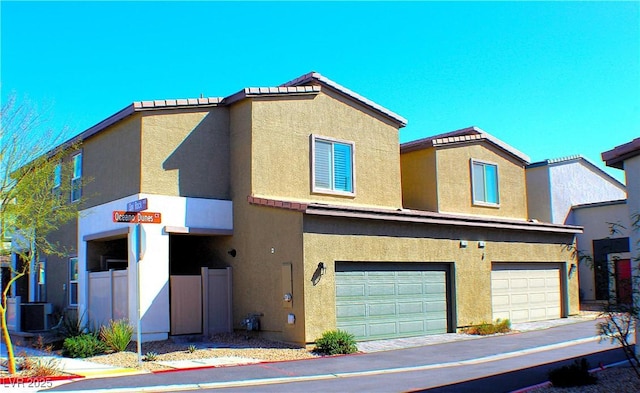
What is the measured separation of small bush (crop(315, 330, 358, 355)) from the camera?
51.2 ft

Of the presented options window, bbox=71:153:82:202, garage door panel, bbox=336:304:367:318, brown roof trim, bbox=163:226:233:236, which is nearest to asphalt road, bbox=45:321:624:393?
garage door panel, bbox=336:304:367:318

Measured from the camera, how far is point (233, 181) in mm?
19156

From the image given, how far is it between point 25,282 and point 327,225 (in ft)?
55.7

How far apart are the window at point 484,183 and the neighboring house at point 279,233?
2.48 m

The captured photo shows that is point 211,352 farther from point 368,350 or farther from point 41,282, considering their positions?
point 41,282

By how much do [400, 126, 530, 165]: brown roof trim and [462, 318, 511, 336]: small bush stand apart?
685 cm

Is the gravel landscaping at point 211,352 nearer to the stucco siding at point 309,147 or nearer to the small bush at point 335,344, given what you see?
the small bush at point 335,344

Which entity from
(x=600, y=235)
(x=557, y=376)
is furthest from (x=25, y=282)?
(x=600, y=235)

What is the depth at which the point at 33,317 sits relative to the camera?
2070 cm

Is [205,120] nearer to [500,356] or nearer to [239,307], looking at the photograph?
[239,307]

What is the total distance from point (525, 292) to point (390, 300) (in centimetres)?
693

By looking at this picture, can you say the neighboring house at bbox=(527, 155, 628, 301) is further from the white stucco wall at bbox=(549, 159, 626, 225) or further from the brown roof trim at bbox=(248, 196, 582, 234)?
the brown roof trim at bbox=(248, 196, 582, 234)

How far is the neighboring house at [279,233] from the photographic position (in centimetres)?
1700

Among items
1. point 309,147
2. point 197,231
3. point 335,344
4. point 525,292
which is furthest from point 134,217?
point 525,292
